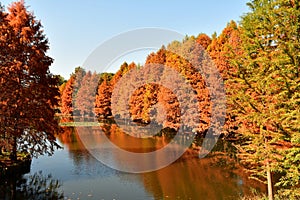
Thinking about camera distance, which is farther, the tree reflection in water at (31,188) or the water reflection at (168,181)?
the water reflection at (168,181)

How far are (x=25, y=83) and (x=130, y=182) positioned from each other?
11.1 m

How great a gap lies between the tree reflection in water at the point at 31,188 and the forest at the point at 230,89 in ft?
7.51

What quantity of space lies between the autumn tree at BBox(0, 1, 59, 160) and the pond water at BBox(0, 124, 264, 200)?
283cm

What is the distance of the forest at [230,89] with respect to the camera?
1074 cm

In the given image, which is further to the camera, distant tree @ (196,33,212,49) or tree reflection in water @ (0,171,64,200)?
distant tree @ (196,33,212,49)

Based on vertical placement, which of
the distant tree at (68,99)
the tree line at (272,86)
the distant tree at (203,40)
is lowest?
the tree line at (272,86)

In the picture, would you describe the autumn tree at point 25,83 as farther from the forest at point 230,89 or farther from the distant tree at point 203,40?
the distant tree at point 203,40

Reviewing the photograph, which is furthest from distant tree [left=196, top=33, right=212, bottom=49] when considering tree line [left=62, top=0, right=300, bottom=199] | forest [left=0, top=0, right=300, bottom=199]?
tree line [left=62, top=0, right=300, bottom=199]

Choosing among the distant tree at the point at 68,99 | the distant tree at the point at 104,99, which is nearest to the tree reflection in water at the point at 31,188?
the distant tree at the point at 104,99

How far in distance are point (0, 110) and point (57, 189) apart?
21.1 ft

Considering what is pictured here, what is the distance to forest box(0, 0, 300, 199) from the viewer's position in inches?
423

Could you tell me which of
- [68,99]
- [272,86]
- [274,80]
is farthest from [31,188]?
[68,99]

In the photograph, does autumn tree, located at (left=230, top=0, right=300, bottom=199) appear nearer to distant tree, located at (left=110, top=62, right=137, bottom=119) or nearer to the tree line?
the tree line

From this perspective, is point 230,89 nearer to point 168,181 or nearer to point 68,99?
point 168,181
